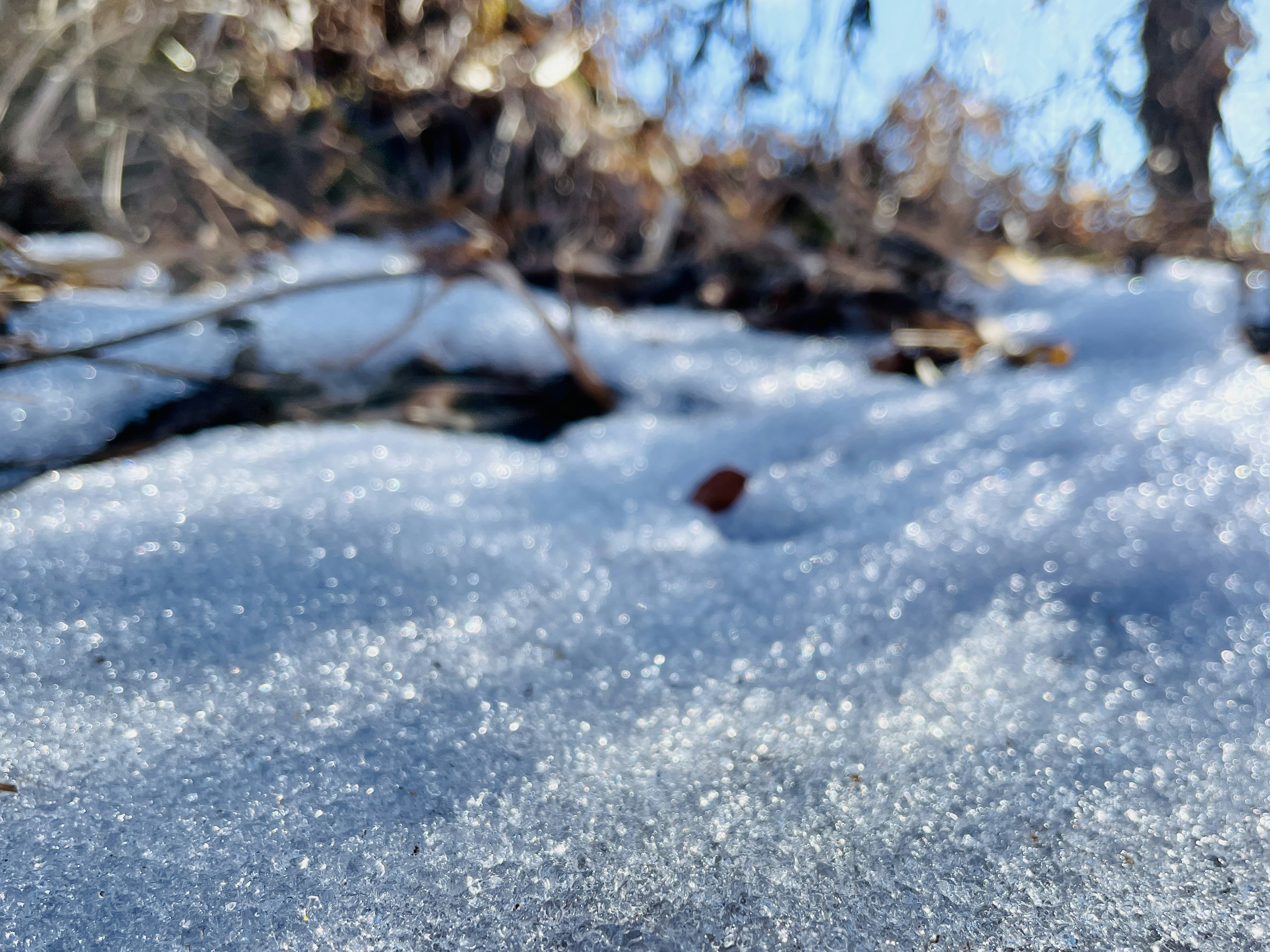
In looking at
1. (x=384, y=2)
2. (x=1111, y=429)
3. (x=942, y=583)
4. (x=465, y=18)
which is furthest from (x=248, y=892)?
(x=384, y=2)

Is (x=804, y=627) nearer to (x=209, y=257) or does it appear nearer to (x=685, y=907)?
(x=685, y=907)

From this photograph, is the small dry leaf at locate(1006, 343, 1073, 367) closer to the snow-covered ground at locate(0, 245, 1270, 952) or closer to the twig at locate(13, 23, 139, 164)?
the snow-covered ground at locate(0, 245, 1270, 952)

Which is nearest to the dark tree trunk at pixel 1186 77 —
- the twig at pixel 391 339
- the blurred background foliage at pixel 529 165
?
the blurred background foliage at pixel 529 165

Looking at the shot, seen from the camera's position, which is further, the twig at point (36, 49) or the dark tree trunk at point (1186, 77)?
the twig at point (36, 49)

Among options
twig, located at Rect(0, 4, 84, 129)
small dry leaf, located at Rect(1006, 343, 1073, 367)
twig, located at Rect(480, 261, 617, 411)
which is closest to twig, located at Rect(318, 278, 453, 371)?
twig, located at Rect(480, 261, 617, 411)

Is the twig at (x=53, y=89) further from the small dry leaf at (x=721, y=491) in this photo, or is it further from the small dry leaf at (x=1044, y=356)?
the small dry leaf at (x=1044, y=356)

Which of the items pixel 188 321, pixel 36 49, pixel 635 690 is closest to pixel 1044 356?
pixel 635 690
